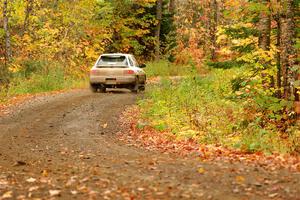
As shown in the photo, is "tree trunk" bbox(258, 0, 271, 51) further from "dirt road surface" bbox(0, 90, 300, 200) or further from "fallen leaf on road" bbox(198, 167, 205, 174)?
"fallen leaf on road" bbox(198, 167, 205, 174)

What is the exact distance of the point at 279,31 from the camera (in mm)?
14383

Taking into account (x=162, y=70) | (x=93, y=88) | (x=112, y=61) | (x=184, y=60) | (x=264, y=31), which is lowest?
(x=93, y=88)

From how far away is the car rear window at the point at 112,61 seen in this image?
69.9 ft

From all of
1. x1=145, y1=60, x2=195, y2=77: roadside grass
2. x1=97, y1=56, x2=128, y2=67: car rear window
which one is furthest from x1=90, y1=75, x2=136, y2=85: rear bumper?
x1=145, y1=60, x2=195, y2=77: roadside grass

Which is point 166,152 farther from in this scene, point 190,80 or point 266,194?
point 190,80

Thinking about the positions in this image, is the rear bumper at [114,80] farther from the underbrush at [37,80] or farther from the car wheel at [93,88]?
the underbrush at [37,80]

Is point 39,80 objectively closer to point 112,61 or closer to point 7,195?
point 112,61

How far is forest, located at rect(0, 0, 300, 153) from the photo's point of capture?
12820 millimetres

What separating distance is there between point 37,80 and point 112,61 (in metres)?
4.44

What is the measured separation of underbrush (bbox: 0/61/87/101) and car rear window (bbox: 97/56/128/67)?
3637 millimetres

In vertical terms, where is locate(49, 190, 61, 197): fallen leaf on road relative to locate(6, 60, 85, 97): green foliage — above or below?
below

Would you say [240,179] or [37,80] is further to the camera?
[37,80]

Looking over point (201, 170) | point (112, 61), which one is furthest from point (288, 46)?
point (112, 61)

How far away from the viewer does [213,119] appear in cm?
1384
